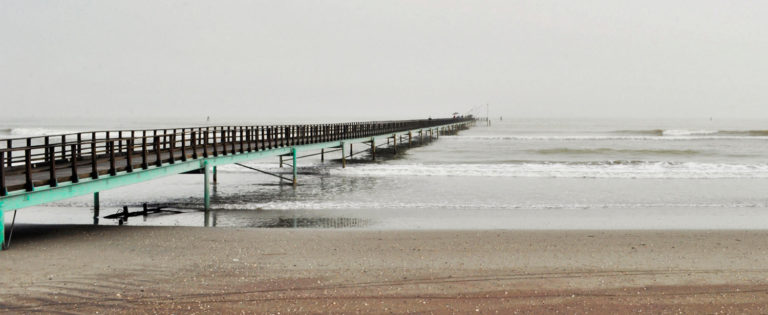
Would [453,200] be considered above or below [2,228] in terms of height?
below

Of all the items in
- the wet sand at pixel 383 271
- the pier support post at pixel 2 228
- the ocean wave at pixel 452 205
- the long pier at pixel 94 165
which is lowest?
the ocean wave at pixel 452 205

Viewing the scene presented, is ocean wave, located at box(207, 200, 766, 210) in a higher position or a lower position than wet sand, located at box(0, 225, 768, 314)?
lower

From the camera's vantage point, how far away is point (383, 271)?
29.1ft

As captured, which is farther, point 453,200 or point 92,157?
point 453,200

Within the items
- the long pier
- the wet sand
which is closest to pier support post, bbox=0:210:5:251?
the long pier

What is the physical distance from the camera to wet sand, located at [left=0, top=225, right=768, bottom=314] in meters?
7.29

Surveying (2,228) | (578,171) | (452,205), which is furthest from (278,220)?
(578,171)

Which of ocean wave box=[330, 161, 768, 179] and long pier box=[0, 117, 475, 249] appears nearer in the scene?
long pier box=[0, 117, 475, 249]

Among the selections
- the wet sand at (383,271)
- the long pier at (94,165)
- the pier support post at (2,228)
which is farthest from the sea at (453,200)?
the pier support post at (2,228)

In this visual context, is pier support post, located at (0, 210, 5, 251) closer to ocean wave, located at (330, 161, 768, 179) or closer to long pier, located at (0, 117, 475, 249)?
long pier, located at (0, 117, 475, 249)

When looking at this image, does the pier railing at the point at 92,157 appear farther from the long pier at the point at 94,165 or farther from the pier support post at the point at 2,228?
the pier support post at the point at 2,228

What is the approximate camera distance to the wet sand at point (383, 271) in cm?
729

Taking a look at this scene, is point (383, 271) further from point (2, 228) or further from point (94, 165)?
point (94, 165)

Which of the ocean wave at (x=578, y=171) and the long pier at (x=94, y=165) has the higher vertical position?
the long pier at (x=94, y=165)
